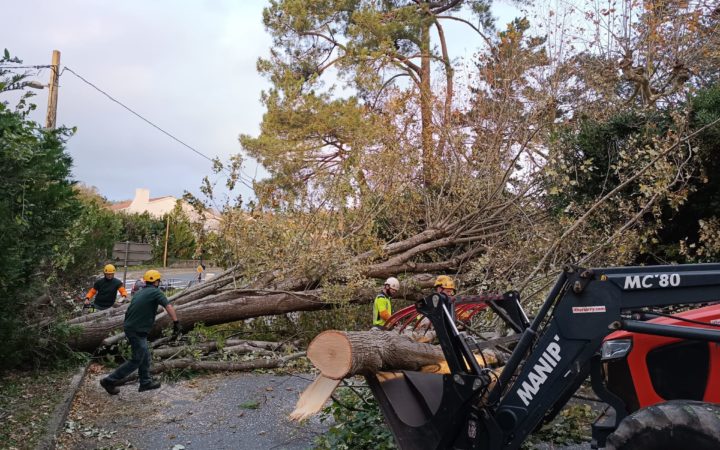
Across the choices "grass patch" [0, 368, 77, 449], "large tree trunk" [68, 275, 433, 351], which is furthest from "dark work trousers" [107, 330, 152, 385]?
"large tree trunk" [68, 275, 433, 351]

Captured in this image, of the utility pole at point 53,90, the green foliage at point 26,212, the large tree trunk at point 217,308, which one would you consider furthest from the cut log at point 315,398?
the utility pole at point 53,90

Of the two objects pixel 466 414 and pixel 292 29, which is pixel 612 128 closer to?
pixel 466 414

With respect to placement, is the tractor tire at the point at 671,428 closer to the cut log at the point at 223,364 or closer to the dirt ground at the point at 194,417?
the dirt ground at the point at 194,417

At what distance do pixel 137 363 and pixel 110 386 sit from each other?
40 cm

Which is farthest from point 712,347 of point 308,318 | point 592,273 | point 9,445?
point 308,318

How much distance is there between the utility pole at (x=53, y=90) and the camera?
14555 millimetres

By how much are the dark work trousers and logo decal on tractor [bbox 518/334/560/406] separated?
5432 mm

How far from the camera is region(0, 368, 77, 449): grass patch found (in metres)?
5.36

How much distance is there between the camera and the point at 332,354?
3.82 m

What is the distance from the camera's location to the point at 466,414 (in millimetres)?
3705

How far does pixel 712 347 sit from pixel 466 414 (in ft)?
4.65

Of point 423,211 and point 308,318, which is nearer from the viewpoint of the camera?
point 308,318

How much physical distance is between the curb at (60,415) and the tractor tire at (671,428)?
460 cm

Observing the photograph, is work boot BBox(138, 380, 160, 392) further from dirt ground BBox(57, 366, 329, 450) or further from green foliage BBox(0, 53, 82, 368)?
green foliage BBox(0, 53, 82, 368)
